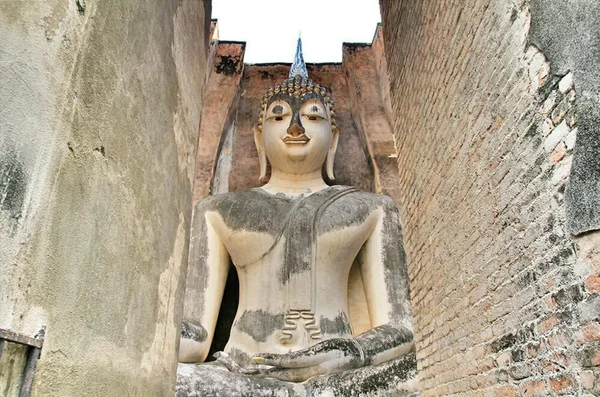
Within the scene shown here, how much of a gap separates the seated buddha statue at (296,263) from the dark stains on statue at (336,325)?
0.03 ft

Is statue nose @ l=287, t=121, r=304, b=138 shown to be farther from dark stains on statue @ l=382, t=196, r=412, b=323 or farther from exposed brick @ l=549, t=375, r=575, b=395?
exposed brick @ l=549, t=375, r=575, b=395

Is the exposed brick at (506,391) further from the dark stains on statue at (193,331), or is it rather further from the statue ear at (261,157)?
the statue ear at (261,157)

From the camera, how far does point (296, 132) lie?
19.4ft

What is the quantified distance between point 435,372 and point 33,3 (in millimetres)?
2895

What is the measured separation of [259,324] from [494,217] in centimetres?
309

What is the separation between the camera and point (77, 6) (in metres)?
1.63

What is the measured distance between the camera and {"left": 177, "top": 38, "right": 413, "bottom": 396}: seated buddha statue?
460 centimetres

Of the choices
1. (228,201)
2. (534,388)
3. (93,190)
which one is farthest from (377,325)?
(93,190)

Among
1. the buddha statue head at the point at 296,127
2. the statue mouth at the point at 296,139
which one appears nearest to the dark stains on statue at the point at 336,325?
the buddha statue head at the point at 296,127

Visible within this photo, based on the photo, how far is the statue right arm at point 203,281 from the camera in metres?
5.00

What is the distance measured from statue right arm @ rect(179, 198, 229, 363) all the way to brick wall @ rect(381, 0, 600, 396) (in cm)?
213

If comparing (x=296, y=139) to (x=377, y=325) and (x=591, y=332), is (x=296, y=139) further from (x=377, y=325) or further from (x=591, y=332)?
(x=591, y=332)

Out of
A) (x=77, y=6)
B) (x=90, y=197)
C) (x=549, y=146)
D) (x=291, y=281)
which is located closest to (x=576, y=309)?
(x=549, y=146)

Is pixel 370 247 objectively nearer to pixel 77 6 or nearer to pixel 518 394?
pixel 518 394
